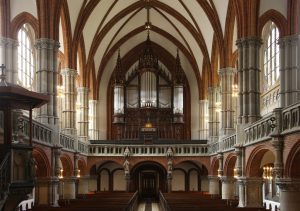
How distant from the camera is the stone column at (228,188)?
2955cm

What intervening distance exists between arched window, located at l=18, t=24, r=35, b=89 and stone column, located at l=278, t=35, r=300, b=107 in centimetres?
1585

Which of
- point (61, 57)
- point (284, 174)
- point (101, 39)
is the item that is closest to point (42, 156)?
point (284, 174)

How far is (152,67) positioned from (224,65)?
13376 mm

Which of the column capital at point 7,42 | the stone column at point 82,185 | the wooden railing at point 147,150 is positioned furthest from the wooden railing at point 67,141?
the wooden railing at point 147,150

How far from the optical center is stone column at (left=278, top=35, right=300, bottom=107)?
79.6 feet

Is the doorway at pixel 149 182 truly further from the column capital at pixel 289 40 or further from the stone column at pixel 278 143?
the stone column at pixel 278 143

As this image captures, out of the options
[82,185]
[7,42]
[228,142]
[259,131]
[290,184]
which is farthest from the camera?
[82,185]

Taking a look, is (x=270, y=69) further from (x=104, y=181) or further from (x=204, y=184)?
(x=104, y=181)

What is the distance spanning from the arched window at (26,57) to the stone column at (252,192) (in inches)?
604

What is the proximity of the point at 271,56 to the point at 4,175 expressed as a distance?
77.8ft

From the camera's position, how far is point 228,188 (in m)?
29.8

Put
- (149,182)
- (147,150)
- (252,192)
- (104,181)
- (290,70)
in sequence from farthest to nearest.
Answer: (149,182) < (104,181) < (147,150) < (290,70) < (252,192)

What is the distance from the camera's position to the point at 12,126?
11.2 meters

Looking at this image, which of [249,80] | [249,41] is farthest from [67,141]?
[249,41]
